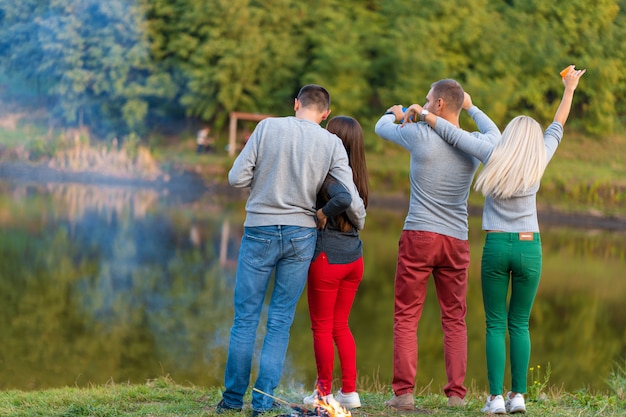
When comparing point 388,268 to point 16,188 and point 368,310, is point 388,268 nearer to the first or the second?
point 368,310

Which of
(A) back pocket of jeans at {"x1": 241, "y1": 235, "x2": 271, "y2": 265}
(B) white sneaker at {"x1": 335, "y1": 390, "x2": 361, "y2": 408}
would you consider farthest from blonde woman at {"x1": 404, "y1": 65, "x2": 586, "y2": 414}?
(A) back pocket of jeans at {"x1": 241, "y1": 235, "x2": 271, "y2": 265}

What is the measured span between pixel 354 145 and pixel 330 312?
0.82 m

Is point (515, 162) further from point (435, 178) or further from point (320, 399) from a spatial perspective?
point (320, 399)

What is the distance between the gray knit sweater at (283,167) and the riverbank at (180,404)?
864 mm

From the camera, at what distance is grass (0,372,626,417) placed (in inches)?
161

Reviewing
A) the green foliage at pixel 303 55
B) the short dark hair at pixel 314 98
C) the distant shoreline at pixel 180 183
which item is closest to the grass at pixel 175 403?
the short dark hair at pixel 314 98

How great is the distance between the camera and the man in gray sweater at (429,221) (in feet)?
13.9

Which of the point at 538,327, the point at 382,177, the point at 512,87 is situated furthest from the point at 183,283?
the point at 512,87

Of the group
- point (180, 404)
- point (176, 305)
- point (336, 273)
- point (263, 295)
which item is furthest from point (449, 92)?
point (176, 305)

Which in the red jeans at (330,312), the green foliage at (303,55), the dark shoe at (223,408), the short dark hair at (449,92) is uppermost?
the green foliage at (303,55)

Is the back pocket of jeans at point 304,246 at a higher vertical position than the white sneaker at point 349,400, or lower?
higher

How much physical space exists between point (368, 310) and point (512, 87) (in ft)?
61.0

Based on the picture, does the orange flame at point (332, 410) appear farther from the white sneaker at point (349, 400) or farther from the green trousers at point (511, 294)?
the green trousers at point (511, 294)

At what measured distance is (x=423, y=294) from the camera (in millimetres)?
4352
